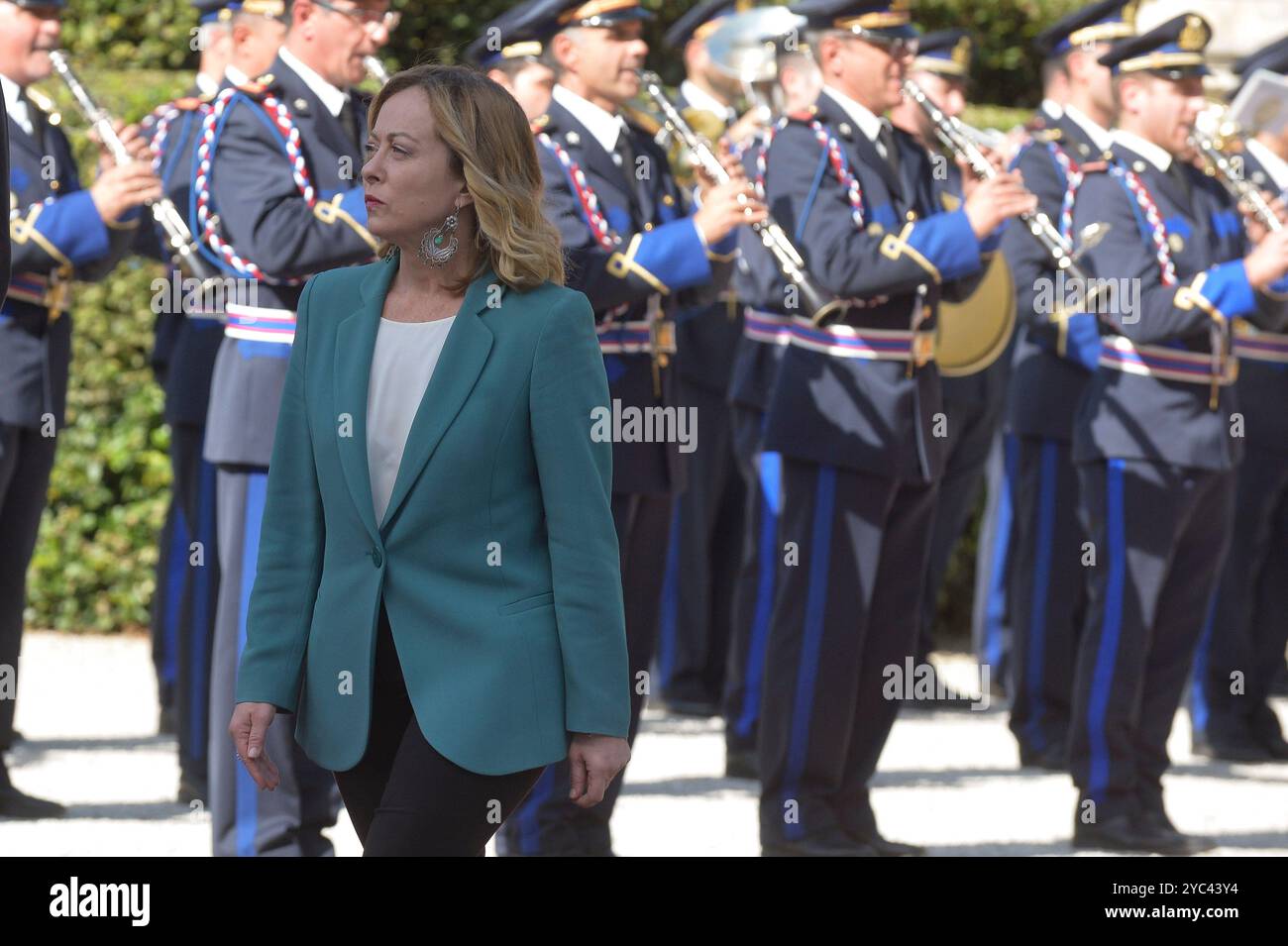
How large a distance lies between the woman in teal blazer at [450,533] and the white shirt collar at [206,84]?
13.1ft

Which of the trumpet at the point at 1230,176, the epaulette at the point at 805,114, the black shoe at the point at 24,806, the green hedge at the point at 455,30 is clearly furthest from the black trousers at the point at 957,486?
the green hedge at the point at 455,30

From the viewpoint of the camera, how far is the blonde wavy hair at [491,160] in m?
3.25

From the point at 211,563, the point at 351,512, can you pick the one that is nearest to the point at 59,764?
the point at 211,563

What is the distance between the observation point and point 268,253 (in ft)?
16.9

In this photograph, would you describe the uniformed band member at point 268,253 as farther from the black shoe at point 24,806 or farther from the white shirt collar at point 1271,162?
the white shirt collar at point 1271,162

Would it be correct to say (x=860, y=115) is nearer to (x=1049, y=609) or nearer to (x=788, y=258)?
(x=788, y=258)

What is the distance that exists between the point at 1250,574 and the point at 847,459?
281 centimetres

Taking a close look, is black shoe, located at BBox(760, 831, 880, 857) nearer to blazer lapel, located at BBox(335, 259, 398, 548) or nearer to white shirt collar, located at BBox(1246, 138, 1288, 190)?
blazer lapel, located at BBox(335, 259, 398, 548)

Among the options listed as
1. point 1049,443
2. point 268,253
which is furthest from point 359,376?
point 1049,443

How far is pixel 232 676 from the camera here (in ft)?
17.1

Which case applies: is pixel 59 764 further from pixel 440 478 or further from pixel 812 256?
pixel 440 478

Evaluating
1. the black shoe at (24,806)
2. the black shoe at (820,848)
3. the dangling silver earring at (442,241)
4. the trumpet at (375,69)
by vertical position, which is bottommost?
the black shoe at (820,848)
